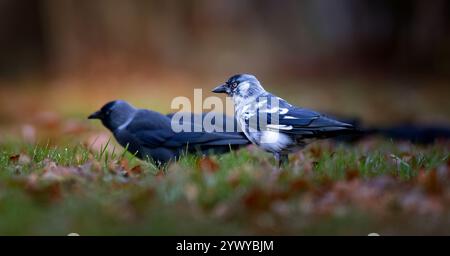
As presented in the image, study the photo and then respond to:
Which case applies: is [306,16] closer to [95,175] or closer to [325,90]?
[325,90]

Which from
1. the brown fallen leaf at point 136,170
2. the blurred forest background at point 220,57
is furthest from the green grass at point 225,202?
the blurred forest background at point 220,57

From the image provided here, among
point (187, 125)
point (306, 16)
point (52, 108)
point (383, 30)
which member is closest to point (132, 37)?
point (52, 108)

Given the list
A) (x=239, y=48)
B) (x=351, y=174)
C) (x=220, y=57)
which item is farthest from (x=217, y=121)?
(x=220, y=57)

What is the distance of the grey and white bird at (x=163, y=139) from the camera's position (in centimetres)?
680

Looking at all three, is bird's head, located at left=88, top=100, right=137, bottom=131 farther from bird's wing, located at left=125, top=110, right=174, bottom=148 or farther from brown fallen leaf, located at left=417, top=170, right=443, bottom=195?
brown fallen leaf, located at left=417, top=170, right=443, bottom=195

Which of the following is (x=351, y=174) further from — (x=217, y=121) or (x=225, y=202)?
(x=217, y=121)

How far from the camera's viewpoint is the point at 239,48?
17.7 metres

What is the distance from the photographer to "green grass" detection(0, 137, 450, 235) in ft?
15.1

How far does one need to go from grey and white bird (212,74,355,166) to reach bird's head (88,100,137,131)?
1.33 metres

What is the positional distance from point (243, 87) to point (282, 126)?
2.14 feet

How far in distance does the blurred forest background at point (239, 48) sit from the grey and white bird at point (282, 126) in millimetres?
10391

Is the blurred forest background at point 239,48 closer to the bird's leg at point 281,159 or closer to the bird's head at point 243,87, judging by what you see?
the bird's head at point 243,87
